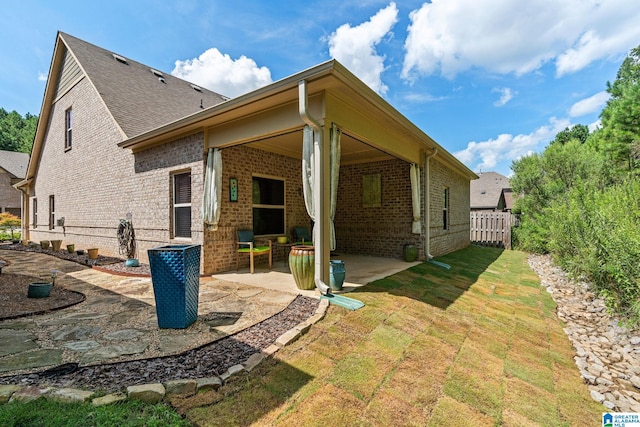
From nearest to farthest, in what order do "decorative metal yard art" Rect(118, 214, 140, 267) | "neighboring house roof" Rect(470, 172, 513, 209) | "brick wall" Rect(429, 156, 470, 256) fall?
"decorative metal yard art" Rect(118, 214, 140, 267), "brick wall" Rect(429, 156, 470, 256), "neighboring house roof" Rect(470, 172, 513, 209)

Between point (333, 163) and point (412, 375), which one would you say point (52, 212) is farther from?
point (412, 375)

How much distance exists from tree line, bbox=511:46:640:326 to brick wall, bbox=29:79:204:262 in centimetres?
757

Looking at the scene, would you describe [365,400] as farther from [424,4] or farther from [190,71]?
[190,71]

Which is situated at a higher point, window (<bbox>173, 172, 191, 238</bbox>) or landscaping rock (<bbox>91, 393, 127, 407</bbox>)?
window (<bbox>173, 172, 191, 238</bbox>)

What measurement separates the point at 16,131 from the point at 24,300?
53637 mm

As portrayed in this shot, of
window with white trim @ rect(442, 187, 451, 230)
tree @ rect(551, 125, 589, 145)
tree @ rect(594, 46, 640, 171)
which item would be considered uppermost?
tree @ rect(551, 125, 589, 145)

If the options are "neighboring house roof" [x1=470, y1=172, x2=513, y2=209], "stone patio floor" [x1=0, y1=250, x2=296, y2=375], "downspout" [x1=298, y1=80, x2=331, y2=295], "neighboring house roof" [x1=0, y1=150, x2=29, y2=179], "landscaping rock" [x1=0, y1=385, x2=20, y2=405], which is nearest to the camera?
"landscaping rock" [x1=0, y1=385, x2=20, y2=405]

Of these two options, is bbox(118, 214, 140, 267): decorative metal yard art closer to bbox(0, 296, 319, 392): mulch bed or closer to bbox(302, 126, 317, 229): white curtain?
bbox(302, 126, 317, 229): white curtain

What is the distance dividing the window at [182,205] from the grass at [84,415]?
5.08 meters

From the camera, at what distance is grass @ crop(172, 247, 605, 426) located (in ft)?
7.12

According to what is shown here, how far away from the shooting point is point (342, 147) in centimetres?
759

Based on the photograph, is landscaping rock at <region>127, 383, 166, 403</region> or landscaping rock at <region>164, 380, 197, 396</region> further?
landscaping rock at <region>164, 380, 197, 396</region>

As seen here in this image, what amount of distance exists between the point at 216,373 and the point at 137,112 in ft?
32.8

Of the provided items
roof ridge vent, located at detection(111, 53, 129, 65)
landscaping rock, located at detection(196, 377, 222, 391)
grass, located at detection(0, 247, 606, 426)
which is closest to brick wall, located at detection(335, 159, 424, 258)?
grass, located at detection(0, 247, 606, 426)
